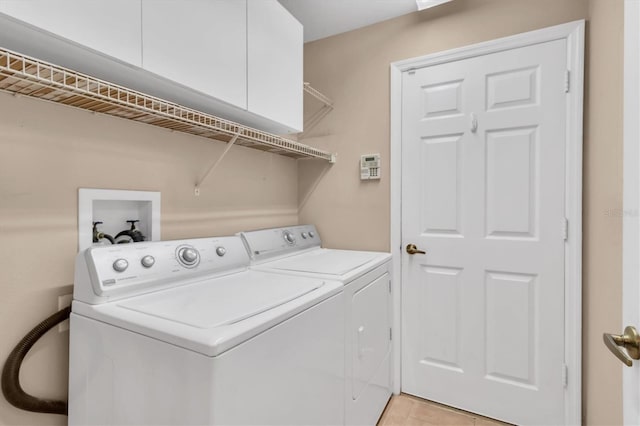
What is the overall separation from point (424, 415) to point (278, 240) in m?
1.39

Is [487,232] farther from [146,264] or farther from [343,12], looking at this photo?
[146,264]

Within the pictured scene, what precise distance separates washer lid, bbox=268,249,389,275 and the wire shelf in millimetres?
667

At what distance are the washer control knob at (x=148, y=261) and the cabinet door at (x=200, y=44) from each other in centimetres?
65

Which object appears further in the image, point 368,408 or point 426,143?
point 426,143

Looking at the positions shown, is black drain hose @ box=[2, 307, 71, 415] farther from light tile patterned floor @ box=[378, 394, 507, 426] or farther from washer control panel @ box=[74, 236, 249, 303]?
light tile patterned floor @ box=[378, 394, 507, 426]

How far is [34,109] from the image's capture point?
110cm

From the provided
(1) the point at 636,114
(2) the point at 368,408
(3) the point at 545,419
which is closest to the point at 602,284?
(3) the point at 545,419

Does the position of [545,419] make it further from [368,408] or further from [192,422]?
[192,422]

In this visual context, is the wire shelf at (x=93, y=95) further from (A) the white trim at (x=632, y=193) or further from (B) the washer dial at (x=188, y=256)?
(A) the white trim at (x=632, y=193)

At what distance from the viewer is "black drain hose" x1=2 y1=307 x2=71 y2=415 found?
1.02 metres

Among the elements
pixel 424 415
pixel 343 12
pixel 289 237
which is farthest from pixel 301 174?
pixel 424 415

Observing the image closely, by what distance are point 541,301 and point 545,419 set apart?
2.18 ft

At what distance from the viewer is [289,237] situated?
2080 mm

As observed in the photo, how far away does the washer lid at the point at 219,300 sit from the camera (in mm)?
922
